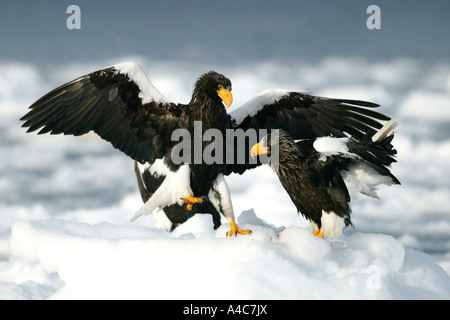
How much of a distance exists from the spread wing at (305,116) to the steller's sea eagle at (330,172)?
602 mm

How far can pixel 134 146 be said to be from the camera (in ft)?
19.7

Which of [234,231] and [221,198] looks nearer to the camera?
[234,231]

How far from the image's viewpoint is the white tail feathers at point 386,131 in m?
5.52

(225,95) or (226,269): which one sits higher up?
(225,95)

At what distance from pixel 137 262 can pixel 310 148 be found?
7.05 feet

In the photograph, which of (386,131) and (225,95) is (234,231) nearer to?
(225,95)

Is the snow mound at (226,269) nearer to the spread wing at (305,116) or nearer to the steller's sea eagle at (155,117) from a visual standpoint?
the steller's sea eagle at (155,117)

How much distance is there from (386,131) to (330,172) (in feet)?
2.53

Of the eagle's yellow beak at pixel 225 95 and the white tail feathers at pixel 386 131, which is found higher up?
the eagle's yellow beak at pixel 225 95

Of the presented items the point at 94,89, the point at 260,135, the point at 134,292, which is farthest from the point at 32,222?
the point at 260,135

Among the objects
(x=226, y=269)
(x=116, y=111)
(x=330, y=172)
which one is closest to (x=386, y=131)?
(x=330, y=172)

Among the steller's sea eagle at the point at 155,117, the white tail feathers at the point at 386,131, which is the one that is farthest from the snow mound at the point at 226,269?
the white tail feathers at the point at 386,131

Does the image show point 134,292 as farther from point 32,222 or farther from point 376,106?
point 376,106

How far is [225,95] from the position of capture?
5.45m
